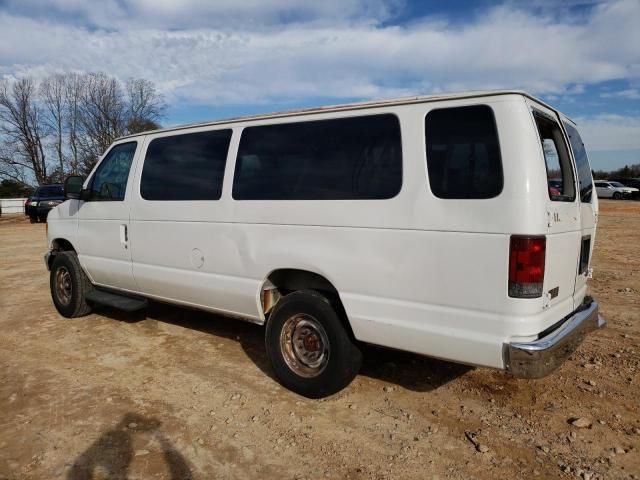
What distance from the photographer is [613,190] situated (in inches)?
1604

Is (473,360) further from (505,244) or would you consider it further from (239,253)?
(239,253)

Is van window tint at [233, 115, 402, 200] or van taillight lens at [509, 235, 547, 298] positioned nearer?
van taillight lens at [509, 235, 547, 298]

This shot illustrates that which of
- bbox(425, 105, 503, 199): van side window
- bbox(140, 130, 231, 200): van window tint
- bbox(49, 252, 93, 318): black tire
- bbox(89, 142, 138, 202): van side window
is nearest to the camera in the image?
bbox(425, 105, 503, 199): van side window

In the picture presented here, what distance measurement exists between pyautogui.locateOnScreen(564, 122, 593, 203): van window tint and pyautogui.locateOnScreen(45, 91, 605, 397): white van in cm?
3

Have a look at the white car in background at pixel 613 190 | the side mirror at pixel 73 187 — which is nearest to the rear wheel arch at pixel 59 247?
the side mirror at pixel 73 187

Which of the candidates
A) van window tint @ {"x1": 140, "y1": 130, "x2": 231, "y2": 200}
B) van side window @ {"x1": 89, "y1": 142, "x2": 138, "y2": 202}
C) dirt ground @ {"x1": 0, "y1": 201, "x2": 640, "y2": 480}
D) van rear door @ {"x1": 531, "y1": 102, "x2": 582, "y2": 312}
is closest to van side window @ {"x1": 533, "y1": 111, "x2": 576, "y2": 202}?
van rear door @ {"x1": 531, "y1": 102, "x2": 582, "y2": 312}

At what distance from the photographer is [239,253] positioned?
434 centimetres

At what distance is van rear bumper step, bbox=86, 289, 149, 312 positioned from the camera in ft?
17.9

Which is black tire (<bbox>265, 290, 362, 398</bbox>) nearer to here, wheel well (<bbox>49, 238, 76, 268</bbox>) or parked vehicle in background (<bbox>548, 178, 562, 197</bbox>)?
parked vehicle in background (<bbox>548, 178, 562, 197</bbox>)

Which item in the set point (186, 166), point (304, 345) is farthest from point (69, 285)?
point (304, 345)

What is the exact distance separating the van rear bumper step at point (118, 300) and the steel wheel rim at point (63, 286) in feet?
1.50

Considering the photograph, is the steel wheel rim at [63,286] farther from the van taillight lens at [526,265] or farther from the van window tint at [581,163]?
the van window tint at [581,163]

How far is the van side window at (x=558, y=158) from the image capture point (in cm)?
364

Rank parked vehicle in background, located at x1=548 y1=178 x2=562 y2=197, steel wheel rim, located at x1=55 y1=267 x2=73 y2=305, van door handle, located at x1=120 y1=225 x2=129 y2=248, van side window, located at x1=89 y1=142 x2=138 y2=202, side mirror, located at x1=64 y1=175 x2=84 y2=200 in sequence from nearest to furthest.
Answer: parked vehicle in background, located at x1=548 y1=178 x2=562 y2=197
van door handle, located at x1=120 y1=225 x2=129 y2=248
van side window, located at x1=89 y1=142 x2=138 y2=202
side mirror, located at x1=64 y1=175 x2=84 y2=200
steel wheel rim, located at x1=55 y1=267 x2=73 y2=305
